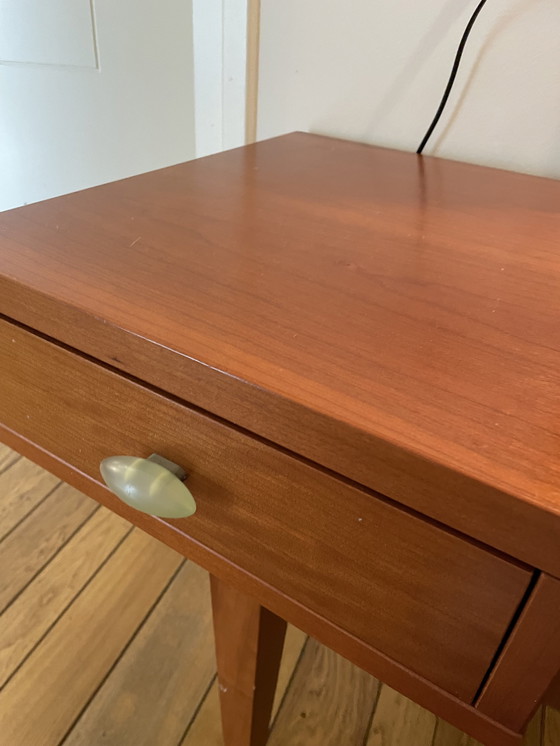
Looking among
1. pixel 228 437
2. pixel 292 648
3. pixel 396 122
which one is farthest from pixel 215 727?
pixel 396 122

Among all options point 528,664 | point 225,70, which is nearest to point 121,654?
point 528,664

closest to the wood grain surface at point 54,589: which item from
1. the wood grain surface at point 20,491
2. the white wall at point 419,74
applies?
the wood grain surface at point 20,491

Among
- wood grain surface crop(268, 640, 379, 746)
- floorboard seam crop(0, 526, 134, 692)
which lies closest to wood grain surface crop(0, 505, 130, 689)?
floorboard seam crop(0, 526, 134, 692)

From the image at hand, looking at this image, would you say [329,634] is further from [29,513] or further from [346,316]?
[29,513]

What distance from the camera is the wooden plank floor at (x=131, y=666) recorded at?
30.0 inches

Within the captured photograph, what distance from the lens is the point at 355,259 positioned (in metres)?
0.40

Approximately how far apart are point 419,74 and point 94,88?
548 millimetres

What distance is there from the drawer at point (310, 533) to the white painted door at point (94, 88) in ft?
2.02

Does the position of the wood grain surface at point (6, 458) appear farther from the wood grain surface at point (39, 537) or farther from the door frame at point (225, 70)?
the door frame at point (225, 70)

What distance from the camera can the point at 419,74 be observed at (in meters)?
0.64

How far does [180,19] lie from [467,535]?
81cm

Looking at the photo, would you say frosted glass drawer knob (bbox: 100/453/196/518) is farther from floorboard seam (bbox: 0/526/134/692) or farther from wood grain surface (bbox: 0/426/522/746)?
floorboard seam (bbox: 0/526/134/692)

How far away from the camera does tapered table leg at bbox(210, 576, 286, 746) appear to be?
1.52 feet

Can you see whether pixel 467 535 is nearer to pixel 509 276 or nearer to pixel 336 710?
pixel 509 276
